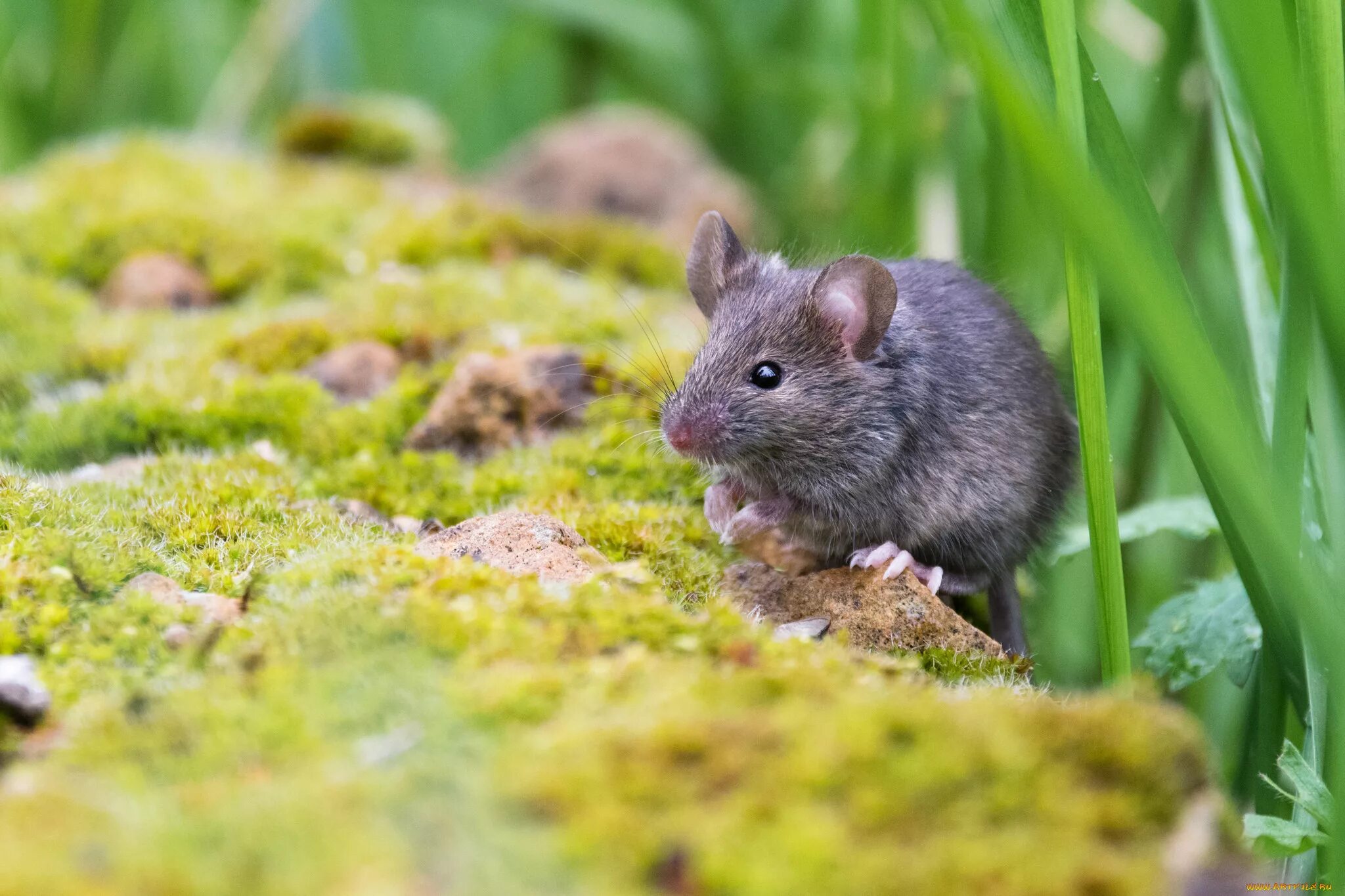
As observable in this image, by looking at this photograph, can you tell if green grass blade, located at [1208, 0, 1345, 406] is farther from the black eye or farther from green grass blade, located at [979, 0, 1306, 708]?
the black eye

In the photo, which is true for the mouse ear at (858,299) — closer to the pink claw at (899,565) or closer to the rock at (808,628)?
the pink claw at (899,565)

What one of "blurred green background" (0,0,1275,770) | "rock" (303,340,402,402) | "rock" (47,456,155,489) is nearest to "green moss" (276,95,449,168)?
"blurred green background" (0,0,1275,770)

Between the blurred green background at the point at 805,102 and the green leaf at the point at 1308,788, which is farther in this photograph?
the blurred green background at the point at 805,102

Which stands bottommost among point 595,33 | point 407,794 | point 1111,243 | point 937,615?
point 937,615

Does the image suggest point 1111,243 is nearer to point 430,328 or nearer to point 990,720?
point 990,720

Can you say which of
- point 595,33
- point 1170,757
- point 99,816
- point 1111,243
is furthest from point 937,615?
point 595,33

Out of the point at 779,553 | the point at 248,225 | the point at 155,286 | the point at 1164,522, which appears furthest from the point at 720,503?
the point at 248,225

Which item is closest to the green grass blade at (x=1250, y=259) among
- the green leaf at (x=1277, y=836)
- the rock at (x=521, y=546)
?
the green leaf at (x=1277, y=836)
